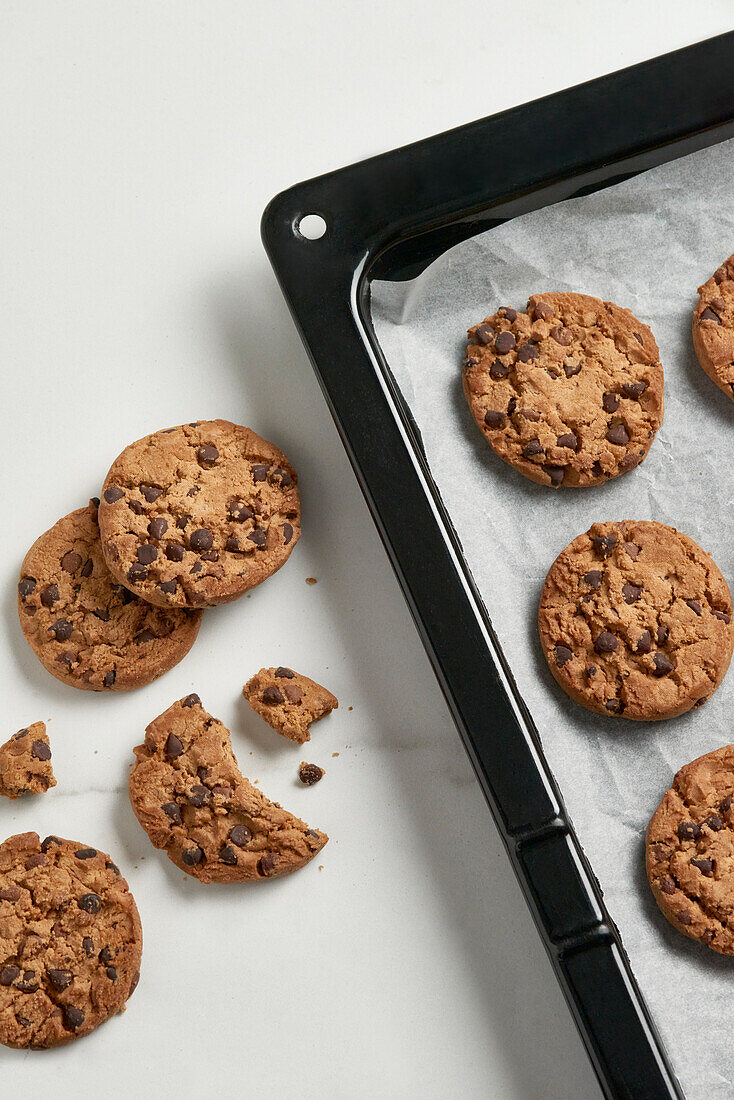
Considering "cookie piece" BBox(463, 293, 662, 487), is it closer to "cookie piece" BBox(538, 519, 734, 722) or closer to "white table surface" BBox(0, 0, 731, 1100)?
"cookie piece" BBox(538, 519, 734, 722)

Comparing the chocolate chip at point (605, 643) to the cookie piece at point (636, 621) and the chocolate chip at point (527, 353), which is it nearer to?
the cookie piece at point (636, 621)

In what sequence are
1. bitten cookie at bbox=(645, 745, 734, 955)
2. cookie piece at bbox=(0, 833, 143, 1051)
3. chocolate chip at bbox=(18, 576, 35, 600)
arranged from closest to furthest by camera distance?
bitten cookie at bbox=(645, 745, 734, 955) → cookie piece at bbox=(0, 833, 143, 1051) → chocolate chip at bbox=(18, 576, 35, 600)

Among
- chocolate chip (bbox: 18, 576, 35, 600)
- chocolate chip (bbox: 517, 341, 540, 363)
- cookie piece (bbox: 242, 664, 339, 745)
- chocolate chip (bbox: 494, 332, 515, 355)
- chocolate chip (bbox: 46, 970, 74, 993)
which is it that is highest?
chocolate chip (bbox: 494, 332, 515, 355)

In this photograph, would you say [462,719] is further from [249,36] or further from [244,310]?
[249,36]

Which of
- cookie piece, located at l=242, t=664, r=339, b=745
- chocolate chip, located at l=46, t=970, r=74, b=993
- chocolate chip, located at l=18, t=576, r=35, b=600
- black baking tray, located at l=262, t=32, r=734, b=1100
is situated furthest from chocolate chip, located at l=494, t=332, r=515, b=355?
chocolate chip, located at l=46, t=970, r=74, b=993

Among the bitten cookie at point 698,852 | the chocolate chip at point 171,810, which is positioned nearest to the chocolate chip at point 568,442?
the bitten cookie at point 698,852

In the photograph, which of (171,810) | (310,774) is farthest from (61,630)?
(310,774)

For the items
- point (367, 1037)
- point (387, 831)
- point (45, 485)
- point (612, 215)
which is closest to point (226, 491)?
point (45, 485)
